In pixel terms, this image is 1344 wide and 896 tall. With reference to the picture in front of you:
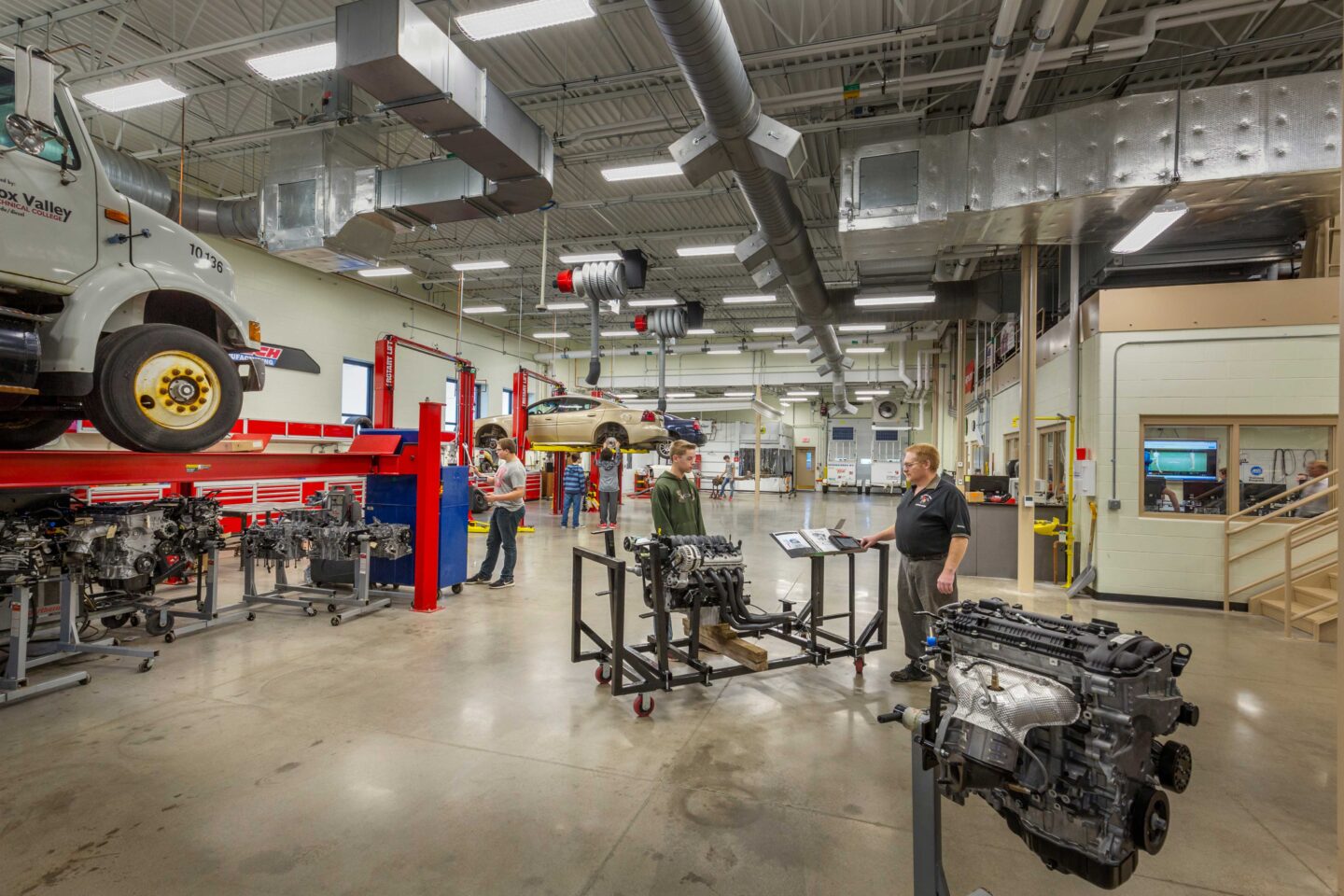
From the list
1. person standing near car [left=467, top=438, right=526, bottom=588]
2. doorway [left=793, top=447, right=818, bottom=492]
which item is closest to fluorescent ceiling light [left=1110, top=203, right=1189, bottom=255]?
person standing near car [left=467, top=438, right=526, bottom=588]

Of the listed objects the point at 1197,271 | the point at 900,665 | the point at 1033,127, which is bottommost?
the point at 900,665

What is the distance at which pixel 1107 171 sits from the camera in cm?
521

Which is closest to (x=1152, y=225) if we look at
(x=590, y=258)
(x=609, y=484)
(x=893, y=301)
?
(x=893, y=301)

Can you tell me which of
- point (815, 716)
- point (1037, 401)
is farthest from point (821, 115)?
point (815, 716)

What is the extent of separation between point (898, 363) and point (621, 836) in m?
18.6

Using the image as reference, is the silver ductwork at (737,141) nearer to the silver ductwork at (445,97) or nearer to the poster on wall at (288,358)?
the silver ductwork at (445,97)

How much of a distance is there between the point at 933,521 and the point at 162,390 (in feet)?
15.2

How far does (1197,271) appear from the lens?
25.0ft

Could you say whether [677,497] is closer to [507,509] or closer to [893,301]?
[507,509]

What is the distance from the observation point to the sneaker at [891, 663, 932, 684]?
151 inches

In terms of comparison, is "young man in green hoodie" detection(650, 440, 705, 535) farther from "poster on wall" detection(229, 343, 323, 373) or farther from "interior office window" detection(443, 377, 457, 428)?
"interior office window" detection(443, 377, 457, 428)

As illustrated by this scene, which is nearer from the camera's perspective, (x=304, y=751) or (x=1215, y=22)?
(x=304, y=751)

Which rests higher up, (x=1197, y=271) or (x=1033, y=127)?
(x=1033, y=127)

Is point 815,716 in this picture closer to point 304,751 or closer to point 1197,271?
point 304,751
